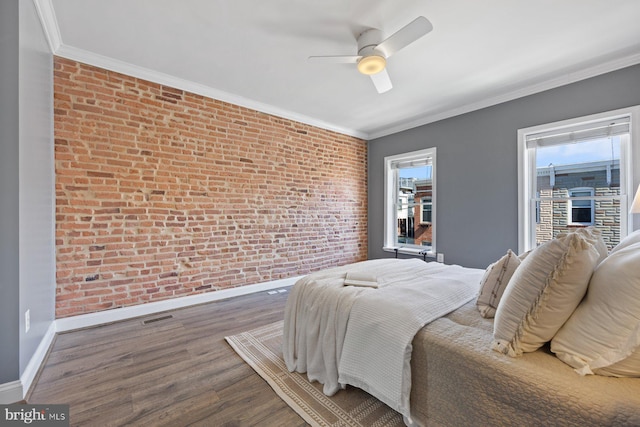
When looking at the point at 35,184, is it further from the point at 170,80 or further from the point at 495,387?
the point at 495,387

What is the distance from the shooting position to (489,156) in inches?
137

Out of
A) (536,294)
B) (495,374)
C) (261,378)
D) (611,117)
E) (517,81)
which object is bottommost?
(261,378)

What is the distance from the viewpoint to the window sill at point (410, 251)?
13.5 feet

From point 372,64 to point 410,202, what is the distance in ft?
9.50

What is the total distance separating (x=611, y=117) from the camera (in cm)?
264

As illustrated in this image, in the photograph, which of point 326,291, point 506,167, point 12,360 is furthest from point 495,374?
point 506,167

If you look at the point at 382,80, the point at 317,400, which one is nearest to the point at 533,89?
the point at 382,80

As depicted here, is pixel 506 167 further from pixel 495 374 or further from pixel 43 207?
pixel 43 207

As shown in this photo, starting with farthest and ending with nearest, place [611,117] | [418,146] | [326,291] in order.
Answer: [418,146] < [611,117] < [326,291]

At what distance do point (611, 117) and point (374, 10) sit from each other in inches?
104

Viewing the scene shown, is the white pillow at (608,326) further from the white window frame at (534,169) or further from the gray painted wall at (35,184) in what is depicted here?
the gray painted wall at (35,184)

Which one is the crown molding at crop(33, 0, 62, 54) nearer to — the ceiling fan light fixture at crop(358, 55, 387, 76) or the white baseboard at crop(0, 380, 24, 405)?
the ceiling fan light fixture at crop(358, 55, 387, 76)

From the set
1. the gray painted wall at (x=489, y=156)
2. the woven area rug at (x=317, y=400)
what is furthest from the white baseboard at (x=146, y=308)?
the gray painted wall at (x=489, y=156)

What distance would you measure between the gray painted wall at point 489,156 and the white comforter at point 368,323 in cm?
161
